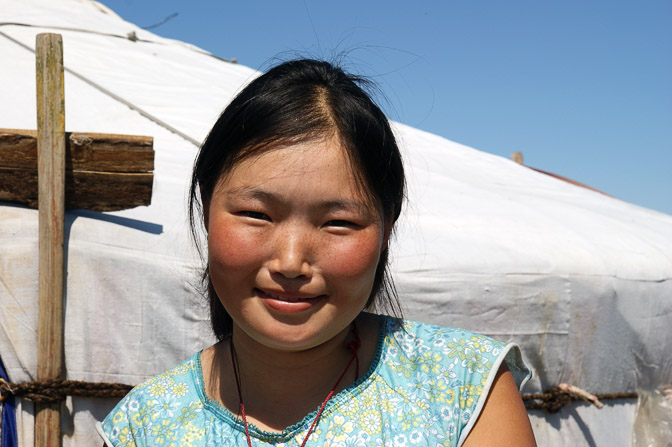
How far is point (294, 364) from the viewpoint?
0.93 metres

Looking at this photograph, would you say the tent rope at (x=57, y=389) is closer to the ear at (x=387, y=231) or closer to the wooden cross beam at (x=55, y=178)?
the wooden cross beam at (x=55, y=178)

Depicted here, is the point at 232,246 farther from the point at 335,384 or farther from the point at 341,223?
the point at 335,384

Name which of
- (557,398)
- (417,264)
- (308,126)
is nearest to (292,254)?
(308,126)

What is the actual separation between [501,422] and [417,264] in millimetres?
1086

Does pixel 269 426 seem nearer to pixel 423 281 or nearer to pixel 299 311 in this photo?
pixel 299 311

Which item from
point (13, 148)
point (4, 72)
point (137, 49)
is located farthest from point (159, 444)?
point (137, 49)

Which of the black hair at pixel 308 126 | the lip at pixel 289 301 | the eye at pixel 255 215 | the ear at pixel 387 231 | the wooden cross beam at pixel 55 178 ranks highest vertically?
the wooden cross beam at pixel 55 178

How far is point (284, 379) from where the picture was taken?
3.07 ft

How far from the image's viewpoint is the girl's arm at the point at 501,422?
848mm

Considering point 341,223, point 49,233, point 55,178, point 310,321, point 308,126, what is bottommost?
point 310,321

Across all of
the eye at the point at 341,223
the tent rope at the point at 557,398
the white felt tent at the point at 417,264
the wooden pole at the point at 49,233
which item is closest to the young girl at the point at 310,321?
→ the eye at the point at 341,223

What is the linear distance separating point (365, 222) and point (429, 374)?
21cm

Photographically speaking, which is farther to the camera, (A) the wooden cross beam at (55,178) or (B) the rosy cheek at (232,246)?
(A) the wooden cross beam at (55,178)

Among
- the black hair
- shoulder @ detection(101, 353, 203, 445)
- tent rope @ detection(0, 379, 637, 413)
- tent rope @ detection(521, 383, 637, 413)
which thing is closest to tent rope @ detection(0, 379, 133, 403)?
tent rope @ detection(0, 379, 637, 413)
